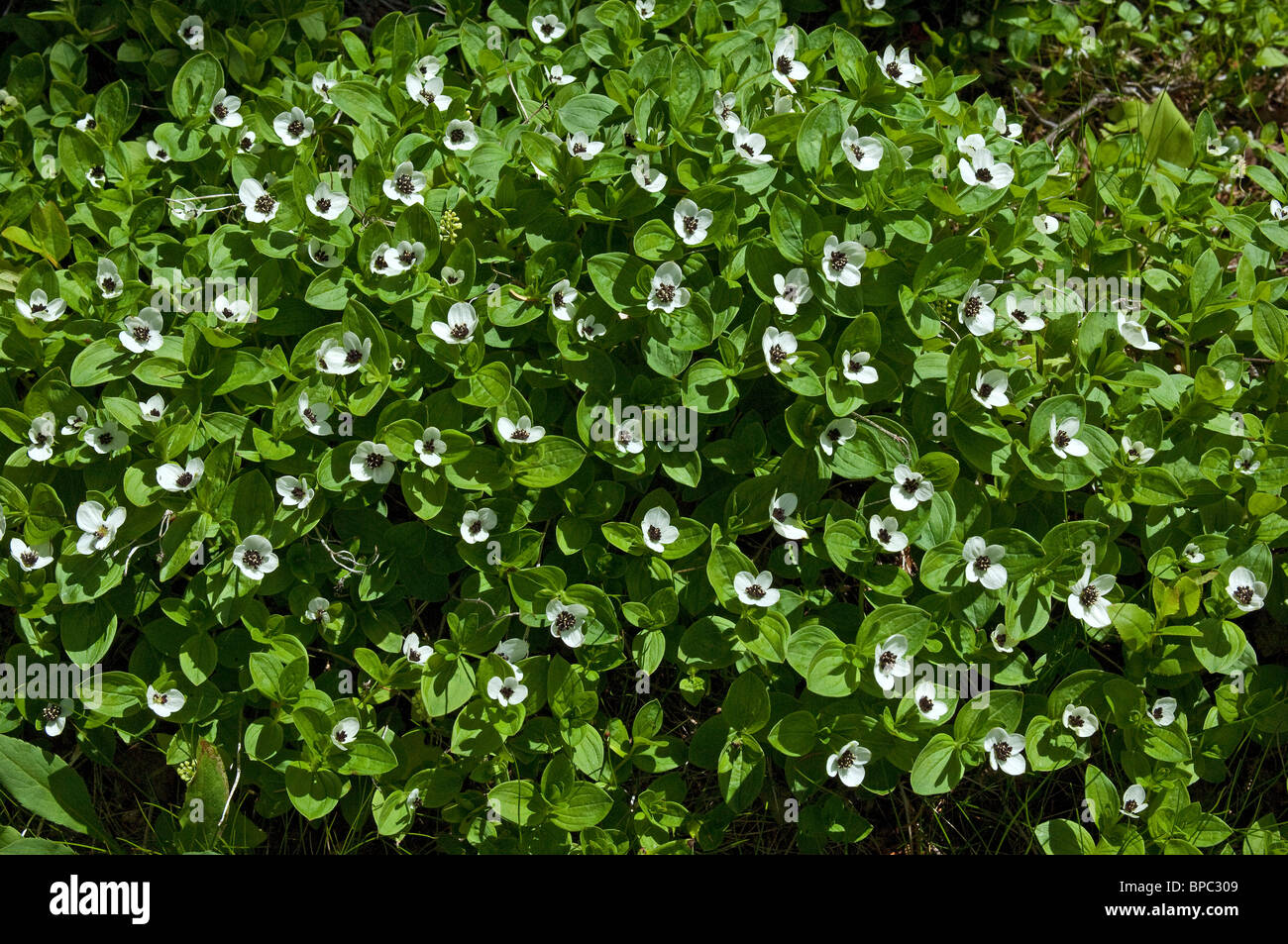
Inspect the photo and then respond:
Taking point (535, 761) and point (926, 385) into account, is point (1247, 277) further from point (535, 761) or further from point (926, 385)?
point (535, 761)

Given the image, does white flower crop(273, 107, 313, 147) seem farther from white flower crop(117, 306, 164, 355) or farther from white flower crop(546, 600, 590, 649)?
white flower crop(546, 600, 590, 649)

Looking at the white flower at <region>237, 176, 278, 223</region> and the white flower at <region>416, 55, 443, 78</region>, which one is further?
the white flower at <region>416, 55, 443, 78</region>

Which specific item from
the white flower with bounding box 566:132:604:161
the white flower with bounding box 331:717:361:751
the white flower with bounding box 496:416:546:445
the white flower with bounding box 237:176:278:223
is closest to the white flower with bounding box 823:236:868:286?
the white flower with bounding box 566:132:604:161

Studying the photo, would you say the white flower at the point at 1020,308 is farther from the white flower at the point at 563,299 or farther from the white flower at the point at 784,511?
the white flower at the point at 563,299

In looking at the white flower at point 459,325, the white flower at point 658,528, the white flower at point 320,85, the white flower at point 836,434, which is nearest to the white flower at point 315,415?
the white flower at point 459,325

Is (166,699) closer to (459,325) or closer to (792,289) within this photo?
(459,325)
